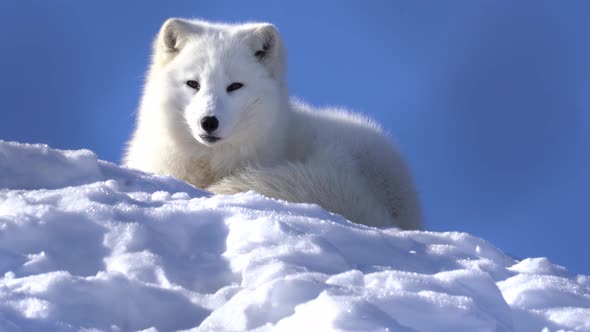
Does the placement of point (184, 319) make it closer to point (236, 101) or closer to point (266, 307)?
point (266, 307)

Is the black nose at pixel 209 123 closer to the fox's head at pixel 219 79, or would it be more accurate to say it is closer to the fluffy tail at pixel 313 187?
the fox's head at pixel 219 79

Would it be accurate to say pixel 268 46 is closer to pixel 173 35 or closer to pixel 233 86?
pixel 233 86

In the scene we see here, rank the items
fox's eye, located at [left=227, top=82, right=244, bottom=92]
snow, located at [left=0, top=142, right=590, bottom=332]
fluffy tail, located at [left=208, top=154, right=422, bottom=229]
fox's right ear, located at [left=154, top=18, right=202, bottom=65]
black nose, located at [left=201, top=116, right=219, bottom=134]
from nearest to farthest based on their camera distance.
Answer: snow, located at [left=0, top=142, right=590, bottom=332] < fluffy tail, located at [left=208, top=154, right=422, bottom=229] < black nose, located at [left=201, top=116, right=219, bottom=134] < fox's eye, located at [left=227, top=82, right=244, bottom=92] < fox's right ear, located at [left=154, top=18, right=202, bottom=65]

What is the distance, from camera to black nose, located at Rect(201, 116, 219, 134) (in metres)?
5.10

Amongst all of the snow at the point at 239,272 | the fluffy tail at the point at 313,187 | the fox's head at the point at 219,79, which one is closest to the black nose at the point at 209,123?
the fox's head at the point at 219,79

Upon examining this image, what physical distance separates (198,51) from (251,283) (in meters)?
3.05

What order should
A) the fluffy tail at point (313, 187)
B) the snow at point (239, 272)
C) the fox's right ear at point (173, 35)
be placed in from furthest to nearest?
the fox's right ear at point (173, 35), the fluffy tail at point (313, 187), the snow at point (239, 272)

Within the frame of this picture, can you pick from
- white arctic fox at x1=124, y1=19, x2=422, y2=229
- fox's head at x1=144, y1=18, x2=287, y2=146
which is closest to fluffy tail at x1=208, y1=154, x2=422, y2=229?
white arctic fox at x1=124, y1=19, x2=422, y2=229

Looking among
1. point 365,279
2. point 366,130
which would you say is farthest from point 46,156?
point 366,130

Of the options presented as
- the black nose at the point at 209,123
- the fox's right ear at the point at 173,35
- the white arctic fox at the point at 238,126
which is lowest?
the black nose at the point at 209,123

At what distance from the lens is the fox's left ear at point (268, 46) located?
5668 mm

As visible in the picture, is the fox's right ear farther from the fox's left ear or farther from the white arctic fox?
the fox's left ear

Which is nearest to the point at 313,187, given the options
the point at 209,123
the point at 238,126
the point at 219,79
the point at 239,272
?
the point at 209,123

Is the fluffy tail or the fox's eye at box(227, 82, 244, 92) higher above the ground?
the fox's eye at box(227, 82, 244, 92)
